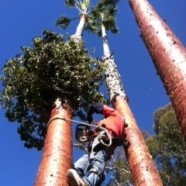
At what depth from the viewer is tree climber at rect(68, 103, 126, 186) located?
16.3 ft

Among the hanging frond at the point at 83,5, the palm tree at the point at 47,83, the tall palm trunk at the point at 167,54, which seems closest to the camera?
the tall palm trunk at the point at 167,54

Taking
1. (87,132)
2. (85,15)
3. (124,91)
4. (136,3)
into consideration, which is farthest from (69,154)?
(85,15)

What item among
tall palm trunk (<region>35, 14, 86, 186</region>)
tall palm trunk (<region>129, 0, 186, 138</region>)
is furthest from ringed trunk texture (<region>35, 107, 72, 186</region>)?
tall palm trunk (<region>129, 0, 186, 138</region>)

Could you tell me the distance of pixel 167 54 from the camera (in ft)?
16.5

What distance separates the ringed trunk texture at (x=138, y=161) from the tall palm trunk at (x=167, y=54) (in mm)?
2460

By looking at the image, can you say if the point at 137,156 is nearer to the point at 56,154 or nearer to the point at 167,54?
the point at 56,154

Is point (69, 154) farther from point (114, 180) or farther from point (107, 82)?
point (114, 180)

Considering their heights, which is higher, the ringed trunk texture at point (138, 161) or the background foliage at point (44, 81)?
the background foliage at point (44, 81)

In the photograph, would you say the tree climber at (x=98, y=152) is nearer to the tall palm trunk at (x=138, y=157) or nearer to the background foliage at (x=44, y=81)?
the tall palm trunk at (x=138, y=157)

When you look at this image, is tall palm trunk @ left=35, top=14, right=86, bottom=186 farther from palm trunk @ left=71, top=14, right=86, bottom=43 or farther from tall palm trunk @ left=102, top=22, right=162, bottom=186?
palm trunk @ left=71, top=14, right=86, bottom=43

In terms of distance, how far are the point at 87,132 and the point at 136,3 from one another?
9.44 ft

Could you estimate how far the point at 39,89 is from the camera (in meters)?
8.73

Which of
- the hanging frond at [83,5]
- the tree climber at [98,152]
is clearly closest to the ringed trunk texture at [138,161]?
the tree climber at [98,152]

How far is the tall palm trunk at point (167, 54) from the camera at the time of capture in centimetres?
418
